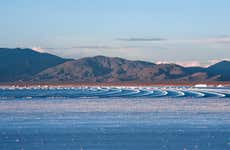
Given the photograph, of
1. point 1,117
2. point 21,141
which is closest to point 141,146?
point 21,141

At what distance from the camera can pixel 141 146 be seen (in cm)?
2447

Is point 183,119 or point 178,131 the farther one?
point 183,119

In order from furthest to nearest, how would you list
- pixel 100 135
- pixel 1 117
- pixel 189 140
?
pixel 1 117 < pixel 100 135 < pixel 189 140

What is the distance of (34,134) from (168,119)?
30.2 ft

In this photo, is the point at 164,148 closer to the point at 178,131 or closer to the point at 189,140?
the point at 189,140

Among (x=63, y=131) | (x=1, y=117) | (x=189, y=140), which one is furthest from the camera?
(x=1, y=117)

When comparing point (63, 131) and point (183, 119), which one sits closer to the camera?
point (63, 131)

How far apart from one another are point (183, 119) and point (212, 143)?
11.1 meters

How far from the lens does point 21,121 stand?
35.8 m

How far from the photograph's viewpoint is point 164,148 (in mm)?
23828

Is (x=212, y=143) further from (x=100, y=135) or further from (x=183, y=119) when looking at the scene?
(x=183, y=119)

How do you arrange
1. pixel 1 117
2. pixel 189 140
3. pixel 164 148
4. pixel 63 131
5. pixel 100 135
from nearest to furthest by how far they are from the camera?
pixel 164 148, pixel 189 140, pixel 100 135, pixel 63 131, pixel 1 117

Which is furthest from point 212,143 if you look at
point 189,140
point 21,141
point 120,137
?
point 21,141

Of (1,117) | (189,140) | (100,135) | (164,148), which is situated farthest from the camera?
(1,117)
